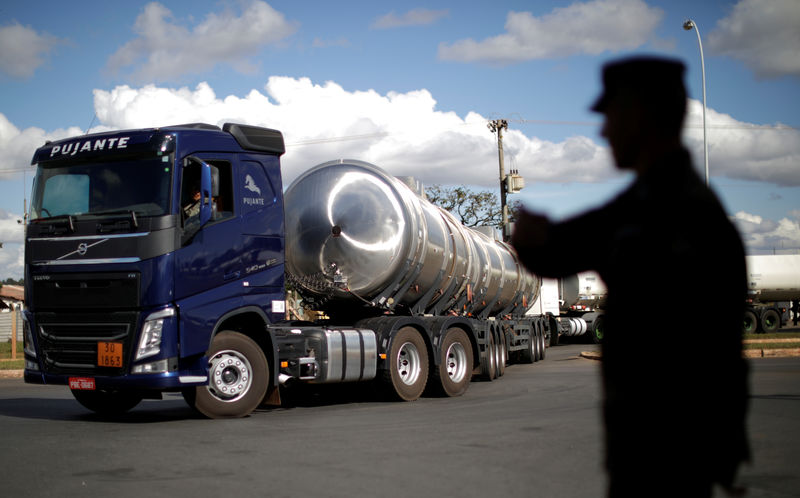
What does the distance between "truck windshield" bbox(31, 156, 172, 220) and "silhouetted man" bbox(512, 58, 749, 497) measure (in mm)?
8081

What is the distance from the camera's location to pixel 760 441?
7.98m

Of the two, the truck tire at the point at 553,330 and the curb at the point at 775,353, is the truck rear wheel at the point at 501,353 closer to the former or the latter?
the curb at the point at 775,353

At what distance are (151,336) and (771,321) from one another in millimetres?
35633

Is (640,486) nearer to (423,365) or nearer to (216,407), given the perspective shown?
(216,407)

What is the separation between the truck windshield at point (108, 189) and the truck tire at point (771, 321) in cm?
3458

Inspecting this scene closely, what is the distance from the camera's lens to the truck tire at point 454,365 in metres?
13.5

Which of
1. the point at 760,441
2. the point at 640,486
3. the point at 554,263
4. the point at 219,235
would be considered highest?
the point at 219,235

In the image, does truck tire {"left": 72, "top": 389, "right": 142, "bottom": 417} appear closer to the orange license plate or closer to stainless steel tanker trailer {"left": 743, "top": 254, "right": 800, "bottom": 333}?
the orange license plate

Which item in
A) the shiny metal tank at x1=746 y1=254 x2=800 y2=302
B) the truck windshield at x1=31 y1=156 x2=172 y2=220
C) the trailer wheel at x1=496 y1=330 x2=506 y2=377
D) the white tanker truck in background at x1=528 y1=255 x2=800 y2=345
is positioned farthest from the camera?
the shiny metal tank at x1=746 y1=254 x2=800 y2=302

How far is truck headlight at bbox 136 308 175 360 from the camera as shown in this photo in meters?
9.50

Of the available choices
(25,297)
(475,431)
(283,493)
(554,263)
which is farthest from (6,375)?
(554,263)

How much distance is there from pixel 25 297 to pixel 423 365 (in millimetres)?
5966

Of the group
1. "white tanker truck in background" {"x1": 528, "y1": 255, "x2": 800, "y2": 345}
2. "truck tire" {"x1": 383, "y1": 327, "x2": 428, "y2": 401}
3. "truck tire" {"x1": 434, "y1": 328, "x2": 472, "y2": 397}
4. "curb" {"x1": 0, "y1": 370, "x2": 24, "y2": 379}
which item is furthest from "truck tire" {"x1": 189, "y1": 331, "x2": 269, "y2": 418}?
"white tanker truck in background" {"x1": 528, "y1": 255, "x2": 800, "y2": 345}

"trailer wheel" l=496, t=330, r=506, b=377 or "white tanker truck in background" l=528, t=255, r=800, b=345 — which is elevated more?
"white tanker truck in background" l=528, t=255, r=800, b=345
